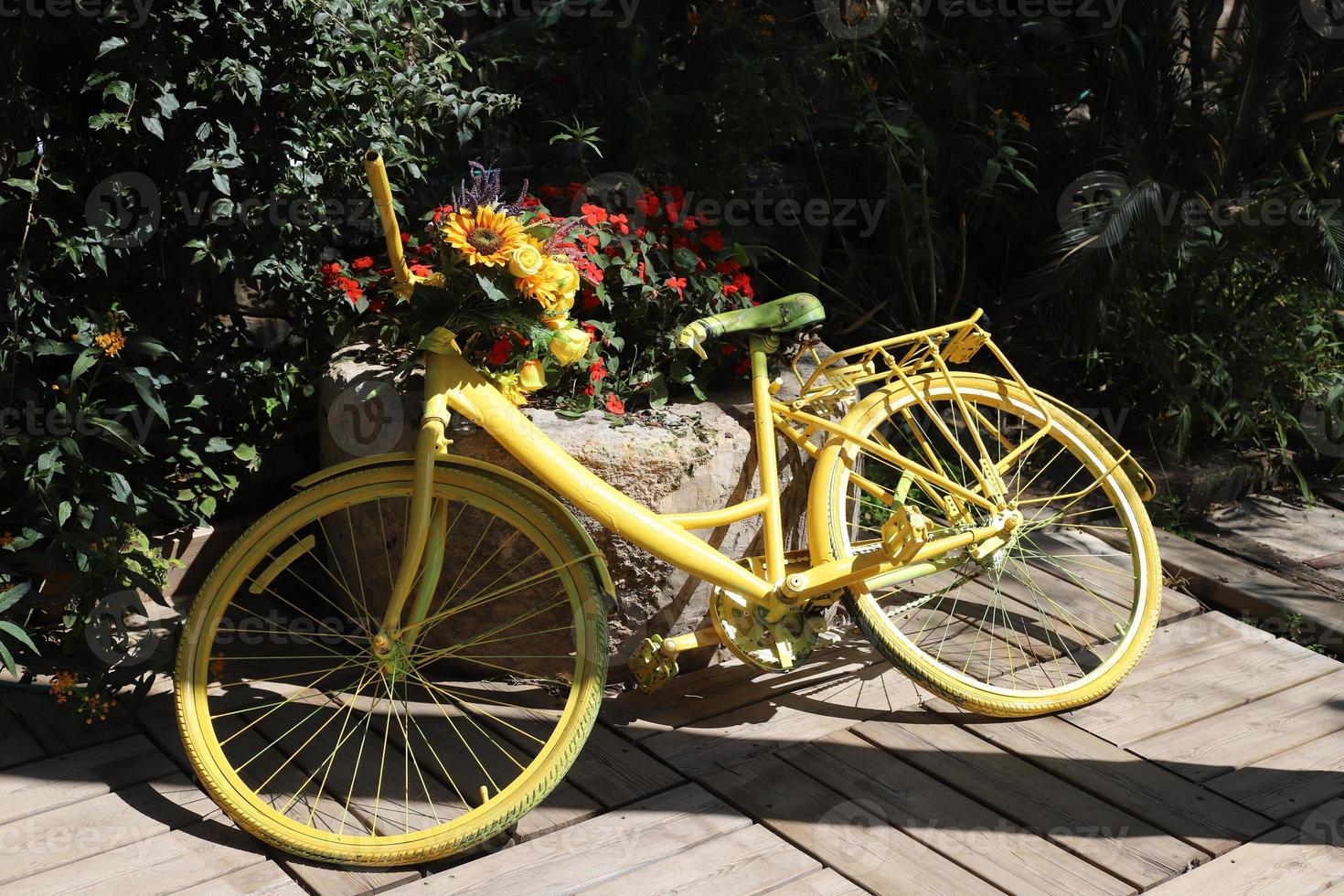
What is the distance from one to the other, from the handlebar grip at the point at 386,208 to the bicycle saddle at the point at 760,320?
0.64 meters

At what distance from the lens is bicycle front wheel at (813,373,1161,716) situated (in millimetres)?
3059

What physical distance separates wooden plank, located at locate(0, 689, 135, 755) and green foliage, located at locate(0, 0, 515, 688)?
4.9 inches

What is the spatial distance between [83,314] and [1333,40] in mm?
3952

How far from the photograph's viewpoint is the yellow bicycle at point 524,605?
255 centimetres

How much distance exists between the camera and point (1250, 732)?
122 inches

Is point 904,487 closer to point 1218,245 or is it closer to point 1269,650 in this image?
point 1269,650

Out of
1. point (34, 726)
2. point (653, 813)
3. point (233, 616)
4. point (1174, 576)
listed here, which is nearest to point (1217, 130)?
point (1174, 576)

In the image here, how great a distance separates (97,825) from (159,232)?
1367mm

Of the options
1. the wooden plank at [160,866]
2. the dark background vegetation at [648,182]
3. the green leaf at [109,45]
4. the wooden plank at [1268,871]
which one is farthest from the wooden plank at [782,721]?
the green leaf at [109,45]

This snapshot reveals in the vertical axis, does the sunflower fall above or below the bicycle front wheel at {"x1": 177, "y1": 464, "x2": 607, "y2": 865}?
above

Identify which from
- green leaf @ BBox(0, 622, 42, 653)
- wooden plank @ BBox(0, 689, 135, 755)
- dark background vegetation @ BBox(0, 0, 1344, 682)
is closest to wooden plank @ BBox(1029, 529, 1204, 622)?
dark background vegetation @ BBox(0, 0, 1344, 682)

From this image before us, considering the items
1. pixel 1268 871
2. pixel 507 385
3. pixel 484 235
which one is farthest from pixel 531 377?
pixel 1268 871

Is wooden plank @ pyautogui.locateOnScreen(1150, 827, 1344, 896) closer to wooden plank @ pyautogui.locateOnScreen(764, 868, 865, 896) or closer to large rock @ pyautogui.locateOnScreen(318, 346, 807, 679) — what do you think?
wooden plank @ pyautogui.locateOnScreen(764, 868, 865, 896)

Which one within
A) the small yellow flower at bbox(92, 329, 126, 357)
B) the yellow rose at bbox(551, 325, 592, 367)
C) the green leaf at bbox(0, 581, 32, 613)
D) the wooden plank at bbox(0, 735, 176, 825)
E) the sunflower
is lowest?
the wooden plank at bbox(0, 735, 176, 825)
